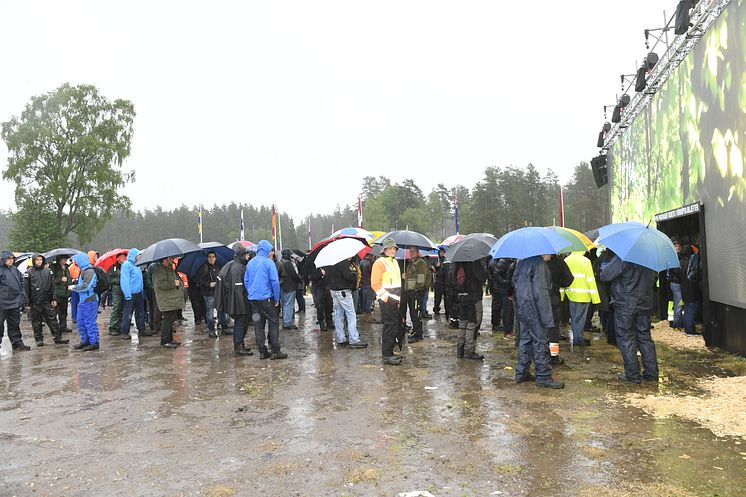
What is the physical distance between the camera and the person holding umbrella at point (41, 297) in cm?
1100

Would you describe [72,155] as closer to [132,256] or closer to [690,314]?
[132,256]

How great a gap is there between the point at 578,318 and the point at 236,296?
5.67m

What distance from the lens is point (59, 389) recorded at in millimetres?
7301

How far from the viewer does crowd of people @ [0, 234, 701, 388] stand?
22.4ft

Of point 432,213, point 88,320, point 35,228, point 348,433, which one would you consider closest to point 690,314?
point 348,433

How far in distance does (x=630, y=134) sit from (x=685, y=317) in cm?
670

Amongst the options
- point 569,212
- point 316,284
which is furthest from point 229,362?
point 569,212

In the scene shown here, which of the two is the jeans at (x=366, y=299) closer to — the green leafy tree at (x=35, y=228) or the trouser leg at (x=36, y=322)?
the trouser leg at (x=36, y=322)

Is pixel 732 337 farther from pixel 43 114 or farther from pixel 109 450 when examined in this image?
pixel 43 114

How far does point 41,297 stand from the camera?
11055 millimetres

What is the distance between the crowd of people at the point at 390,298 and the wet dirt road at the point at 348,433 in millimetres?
590

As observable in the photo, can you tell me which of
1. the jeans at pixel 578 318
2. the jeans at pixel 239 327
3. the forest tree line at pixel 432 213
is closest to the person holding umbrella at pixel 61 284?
the jeans at pixel 239 327

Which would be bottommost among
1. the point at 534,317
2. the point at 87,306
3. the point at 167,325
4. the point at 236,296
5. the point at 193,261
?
the point at 167,325

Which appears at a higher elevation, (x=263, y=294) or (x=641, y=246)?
(x=641, y=246)
